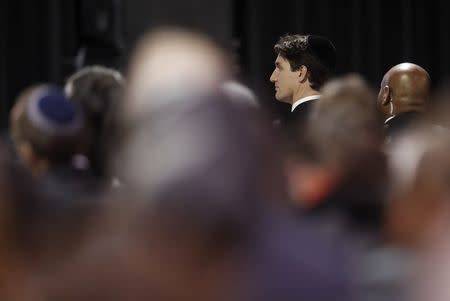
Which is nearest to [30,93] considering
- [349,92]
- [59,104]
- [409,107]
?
[59,104]

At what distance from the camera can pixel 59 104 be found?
1304 mm

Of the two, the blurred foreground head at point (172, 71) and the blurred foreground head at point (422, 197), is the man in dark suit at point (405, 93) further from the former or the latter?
the blurred foreground head at point (172, 71)

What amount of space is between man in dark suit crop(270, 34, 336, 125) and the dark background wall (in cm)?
156

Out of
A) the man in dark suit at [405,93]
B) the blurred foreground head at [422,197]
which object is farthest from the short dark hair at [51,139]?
the man in dark suit at [405,93]

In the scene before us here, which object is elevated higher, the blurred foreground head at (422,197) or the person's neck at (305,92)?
the person's neck at (305,92)

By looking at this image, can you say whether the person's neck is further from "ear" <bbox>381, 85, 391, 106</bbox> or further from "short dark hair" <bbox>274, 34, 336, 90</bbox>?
"ear" <bbox>381, 85, 391, 106</bbox>

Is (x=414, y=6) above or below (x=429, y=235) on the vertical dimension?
above

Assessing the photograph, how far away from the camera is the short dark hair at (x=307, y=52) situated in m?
2.82

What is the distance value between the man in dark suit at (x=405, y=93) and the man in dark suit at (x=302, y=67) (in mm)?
201

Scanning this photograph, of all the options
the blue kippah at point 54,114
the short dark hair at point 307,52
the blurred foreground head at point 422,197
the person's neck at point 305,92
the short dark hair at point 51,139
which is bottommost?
the blurred foreground head at point 422,197

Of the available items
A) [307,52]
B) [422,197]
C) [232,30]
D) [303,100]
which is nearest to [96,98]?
[422,197]

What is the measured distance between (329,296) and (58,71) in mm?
3878

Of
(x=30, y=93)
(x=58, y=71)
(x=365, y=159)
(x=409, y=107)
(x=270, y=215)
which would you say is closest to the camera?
(x=270, y=215)

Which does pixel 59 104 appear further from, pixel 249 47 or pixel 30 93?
pixel 249 47
